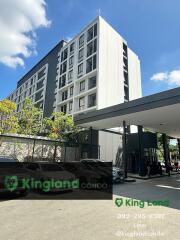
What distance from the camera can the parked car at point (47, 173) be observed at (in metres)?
9.34

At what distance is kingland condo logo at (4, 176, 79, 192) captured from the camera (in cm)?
791

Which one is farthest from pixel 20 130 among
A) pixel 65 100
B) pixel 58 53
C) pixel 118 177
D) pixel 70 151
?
pixel 58 53

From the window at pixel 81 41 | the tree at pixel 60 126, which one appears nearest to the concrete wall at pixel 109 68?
the window at pixel 81 41

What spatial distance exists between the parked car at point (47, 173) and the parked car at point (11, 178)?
0.86 m

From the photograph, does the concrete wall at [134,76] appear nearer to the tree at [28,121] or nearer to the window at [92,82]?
the window at [92,82]

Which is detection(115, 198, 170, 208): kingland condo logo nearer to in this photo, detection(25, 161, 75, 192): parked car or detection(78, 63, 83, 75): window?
detection(25, 161, 75, 192): parked car

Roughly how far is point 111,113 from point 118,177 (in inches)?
Answer: 233

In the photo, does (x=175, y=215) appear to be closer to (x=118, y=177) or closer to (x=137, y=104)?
(x=118, y=177)

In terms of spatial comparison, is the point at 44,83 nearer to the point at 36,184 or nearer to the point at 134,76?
the point at 134,76

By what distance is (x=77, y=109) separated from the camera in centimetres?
3216

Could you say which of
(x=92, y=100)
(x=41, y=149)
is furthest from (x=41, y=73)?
(x=41, y=149)

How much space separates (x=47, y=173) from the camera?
9789 millimetres

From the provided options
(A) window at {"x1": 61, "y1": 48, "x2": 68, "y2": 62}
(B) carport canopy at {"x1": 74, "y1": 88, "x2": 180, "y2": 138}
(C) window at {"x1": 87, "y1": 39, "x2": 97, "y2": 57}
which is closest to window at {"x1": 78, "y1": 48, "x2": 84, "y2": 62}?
(C) window at {"x1": 87, "y1": 39, "x2": 97, "y2": 57}

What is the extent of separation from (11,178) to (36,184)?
199 centimetres
